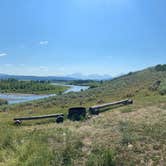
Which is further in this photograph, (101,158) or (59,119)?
(59,119)

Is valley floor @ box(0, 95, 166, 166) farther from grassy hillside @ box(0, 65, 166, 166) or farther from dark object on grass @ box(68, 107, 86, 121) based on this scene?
dark object on grass @ box(68, 107, 86, 121)

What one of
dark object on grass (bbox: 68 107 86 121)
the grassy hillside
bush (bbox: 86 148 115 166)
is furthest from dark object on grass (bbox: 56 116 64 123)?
bush (bbox: 86 148 115 166)

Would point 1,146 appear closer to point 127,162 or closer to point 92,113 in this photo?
point 127,162

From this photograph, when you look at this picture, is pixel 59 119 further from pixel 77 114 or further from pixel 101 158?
pixel 101 158

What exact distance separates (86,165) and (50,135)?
115 inches

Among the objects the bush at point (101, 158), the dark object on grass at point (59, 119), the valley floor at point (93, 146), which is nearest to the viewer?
the bush at point (101, 158)

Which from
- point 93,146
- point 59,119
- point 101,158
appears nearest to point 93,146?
point 93,146

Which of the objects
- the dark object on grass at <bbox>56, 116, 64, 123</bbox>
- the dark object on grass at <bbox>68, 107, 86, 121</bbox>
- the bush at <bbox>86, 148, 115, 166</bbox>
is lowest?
the bush at <bbox>86, 148, 115, 166</bbox>

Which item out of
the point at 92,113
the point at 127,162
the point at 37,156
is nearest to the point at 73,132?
the point at 37,156

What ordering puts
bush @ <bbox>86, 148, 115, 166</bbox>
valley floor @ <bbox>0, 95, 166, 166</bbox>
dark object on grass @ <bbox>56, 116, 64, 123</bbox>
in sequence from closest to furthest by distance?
1. bush @ <bbox>86, 148, 115, 166</bbox>
2. valley floor @ <bbox>0, 95, 166, 166</bbox>
3. dark object on grass @ <bbox>56, 116, 64, 123</bbox>

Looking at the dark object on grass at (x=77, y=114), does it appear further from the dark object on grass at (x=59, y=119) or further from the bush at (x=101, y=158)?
the bush at (x=101, y=158)

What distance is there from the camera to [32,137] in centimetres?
926

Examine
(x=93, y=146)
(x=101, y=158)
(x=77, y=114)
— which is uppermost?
(x=77, y=114)

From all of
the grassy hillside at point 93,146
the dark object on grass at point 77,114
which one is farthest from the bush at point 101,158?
the dark object on grass at point 77,114
